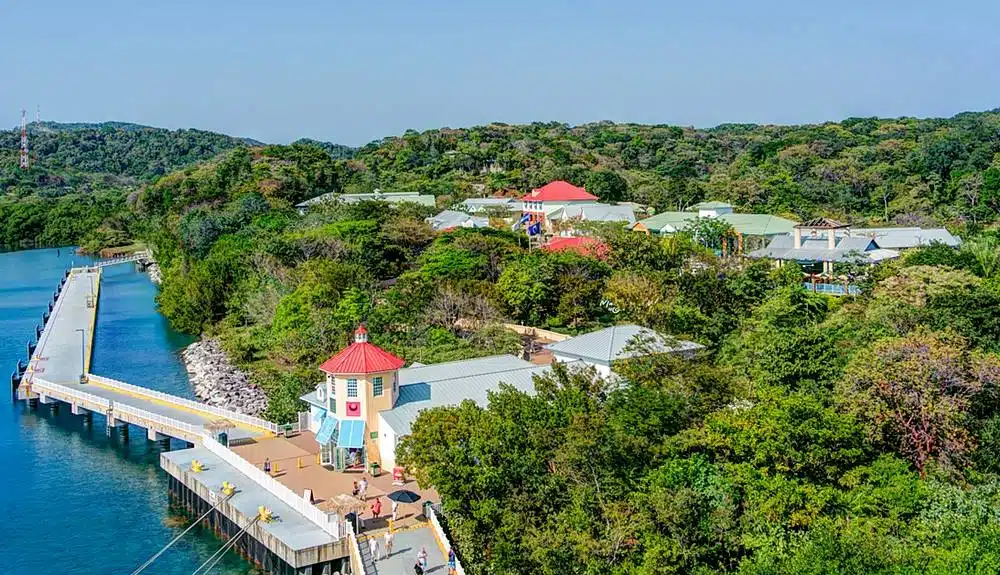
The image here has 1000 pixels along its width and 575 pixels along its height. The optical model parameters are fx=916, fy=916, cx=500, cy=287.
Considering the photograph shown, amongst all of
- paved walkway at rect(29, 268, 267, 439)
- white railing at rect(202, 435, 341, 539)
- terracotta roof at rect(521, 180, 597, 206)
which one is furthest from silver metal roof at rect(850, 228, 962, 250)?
white railing at rect(202, 435, 341, 539)

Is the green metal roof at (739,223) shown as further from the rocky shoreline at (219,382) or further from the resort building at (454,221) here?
the rocky shoreline at (219,382)

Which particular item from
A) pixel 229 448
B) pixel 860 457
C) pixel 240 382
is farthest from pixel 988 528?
pixel 240 382

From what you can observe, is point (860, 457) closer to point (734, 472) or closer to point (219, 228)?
point (734, 472)

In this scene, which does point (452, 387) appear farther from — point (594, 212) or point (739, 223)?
point (594, 212)

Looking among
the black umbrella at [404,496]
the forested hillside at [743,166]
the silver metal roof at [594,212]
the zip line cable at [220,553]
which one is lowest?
the zip line cable at [220,553]

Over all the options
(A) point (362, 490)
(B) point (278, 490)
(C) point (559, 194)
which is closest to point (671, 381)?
(A) point (362, 490)

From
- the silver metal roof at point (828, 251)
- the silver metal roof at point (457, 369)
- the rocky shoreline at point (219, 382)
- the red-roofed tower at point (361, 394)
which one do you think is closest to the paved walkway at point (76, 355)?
the rocky shoreline at point (219, 382)
